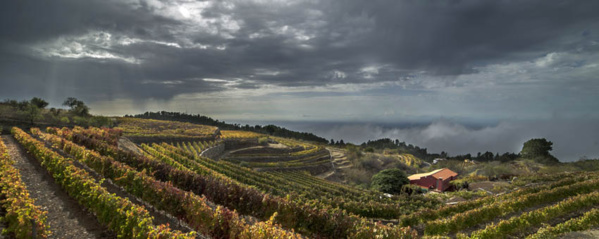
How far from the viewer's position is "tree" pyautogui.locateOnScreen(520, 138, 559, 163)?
272 feet

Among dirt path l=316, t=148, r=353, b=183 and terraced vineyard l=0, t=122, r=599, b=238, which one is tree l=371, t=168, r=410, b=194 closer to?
terraced vineyard l=0, t=122, r=599, b=238

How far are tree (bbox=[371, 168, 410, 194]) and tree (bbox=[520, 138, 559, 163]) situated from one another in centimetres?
6412

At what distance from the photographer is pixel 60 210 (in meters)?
13.7

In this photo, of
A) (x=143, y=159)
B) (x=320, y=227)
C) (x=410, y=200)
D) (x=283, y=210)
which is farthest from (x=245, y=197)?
(x=410, y=200)

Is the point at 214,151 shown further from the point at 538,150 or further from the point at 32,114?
the point at 538,150

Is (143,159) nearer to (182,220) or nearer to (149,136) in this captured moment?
(182,220)

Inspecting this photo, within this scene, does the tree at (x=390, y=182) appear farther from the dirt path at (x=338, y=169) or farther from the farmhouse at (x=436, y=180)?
the dirt path at (x=338, y=169)

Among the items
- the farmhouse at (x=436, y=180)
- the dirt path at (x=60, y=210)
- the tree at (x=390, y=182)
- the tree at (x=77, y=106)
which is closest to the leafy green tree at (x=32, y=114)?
the tree at (x=77, y=106)

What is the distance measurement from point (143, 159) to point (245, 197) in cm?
1319

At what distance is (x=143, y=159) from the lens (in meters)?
24.1

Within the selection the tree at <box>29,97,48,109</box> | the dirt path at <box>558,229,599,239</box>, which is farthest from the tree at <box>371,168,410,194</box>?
the tree at <box>29,97,48,109</box>

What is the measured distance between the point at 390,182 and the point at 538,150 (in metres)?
70.9

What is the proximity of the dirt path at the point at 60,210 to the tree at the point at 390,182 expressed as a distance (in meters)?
40.5

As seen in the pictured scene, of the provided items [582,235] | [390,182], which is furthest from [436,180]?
→ [582,235]
